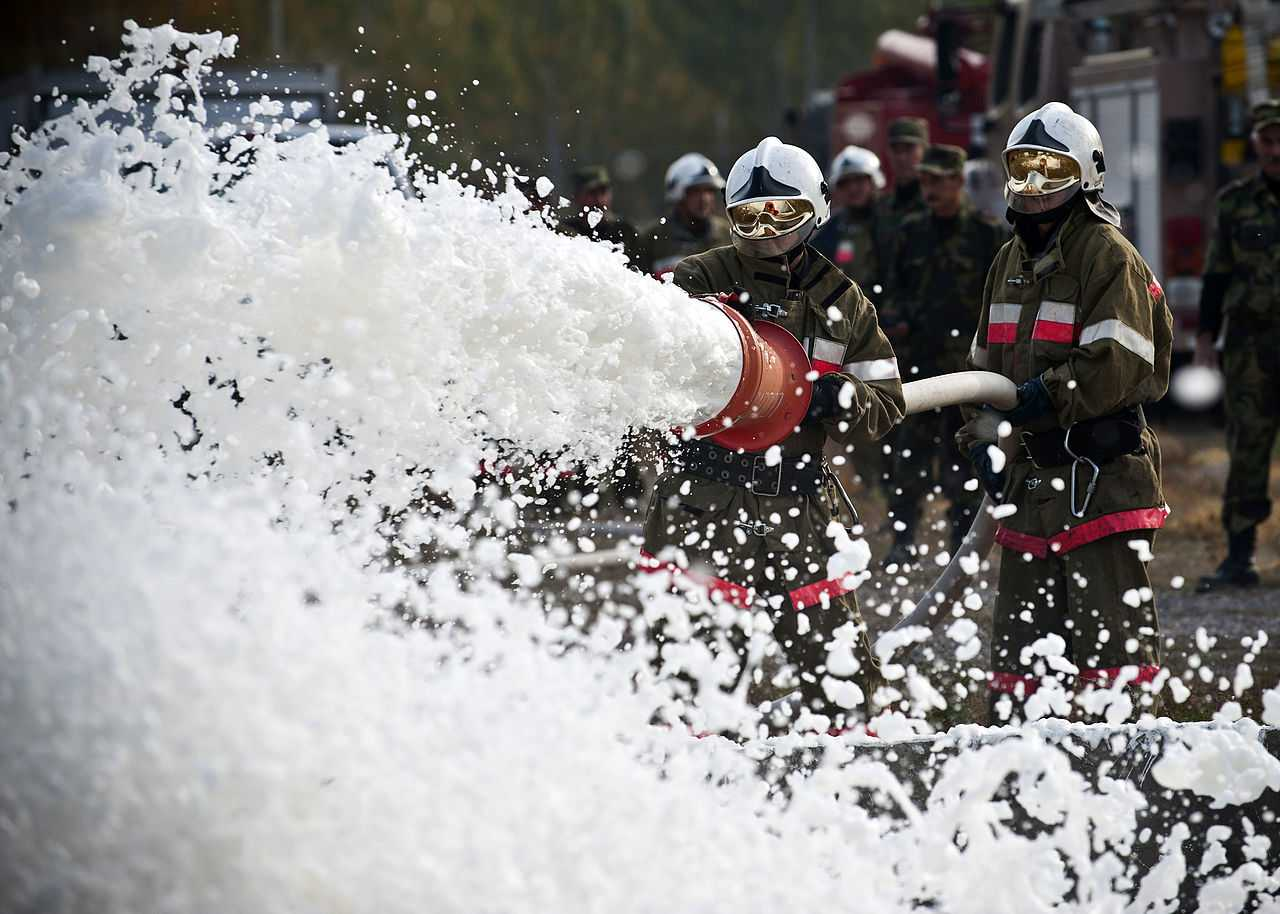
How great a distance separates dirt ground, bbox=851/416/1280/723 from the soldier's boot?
0.08 metres

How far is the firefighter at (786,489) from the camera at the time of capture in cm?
454

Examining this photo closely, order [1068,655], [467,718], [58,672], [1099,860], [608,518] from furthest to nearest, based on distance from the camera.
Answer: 1. [608,518]
2. [1068,655]
3. [1099,860]
4. [467,718]
5. [58,672]

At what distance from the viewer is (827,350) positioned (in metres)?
4.57

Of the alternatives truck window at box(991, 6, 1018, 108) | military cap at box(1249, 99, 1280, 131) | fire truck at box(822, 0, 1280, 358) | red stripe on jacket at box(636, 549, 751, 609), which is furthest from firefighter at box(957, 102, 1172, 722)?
truck window at box(991, 6, 1018, 108)

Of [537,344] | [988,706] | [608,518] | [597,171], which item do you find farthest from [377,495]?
[597,171]

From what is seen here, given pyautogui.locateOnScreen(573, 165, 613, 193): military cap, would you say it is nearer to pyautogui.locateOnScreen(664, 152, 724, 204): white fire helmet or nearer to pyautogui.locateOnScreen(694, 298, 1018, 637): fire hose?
pyautogui.locateOnScreen(664, 152, 724, 204): white fire helmet

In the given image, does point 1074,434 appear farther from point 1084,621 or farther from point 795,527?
point 795,527

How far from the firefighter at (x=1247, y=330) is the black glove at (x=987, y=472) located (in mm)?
3171

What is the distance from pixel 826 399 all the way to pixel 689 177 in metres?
5.88

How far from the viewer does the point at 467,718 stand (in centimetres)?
328

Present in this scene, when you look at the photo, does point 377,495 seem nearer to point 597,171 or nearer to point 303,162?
point 303,162

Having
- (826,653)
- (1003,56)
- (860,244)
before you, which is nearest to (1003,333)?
(826,653)

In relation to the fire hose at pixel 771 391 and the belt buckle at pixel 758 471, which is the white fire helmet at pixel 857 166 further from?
the belt buckle at pixel 758 471

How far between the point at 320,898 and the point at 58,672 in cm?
58
